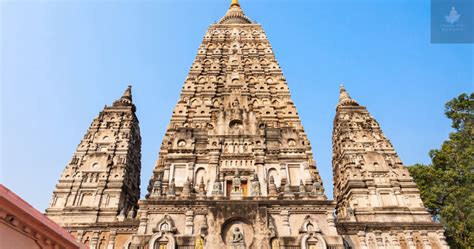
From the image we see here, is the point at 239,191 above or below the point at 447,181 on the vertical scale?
below

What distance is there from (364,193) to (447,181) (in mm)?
6435

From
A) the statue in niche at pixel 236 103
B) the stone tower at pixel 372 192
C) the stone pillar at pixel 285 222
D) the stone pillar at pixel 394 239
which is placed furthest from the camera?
the statue in niche at pixel 236 103

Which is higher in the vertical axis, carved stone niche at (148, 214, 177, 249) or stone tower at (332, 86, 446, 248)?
stone tower at (332, 86, 446, 248)

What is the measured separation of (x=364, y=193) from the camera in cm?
2438

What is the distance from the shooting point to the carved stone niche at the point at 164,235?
51.2 ft

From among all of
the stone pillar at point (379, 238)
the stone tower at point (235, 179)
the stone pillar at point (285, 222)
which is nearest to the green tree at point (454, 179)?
the stone pillar at point (379, 238)

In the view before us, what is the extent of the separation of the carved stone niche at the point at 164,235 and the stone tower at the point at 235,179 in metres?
0.05

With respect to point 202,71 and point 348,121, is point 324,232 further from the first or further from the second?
point 202,71

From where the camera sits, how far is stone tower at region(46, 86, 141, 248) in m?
23.6

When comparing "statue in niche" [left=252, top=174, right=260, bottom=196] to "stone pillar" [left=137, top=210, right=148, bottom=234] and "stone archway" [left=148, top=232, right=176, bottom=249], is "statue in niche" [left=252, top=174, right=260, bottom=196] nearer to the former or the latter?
"stone archway" [left=148, top=232, right=176, bottom=249]

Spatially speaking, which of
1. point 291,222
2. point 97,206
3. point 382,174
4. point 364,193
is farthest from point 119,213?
point 382,174

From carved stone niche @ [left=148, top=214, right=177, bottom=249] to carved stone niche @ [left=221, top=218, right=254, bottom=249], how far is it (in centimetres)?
258

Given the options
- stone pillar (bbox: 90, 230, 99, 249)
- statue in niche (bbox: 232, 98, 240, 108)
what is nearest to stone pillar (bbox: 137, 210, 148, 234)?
stone pillar (bbox: 90, 230, 99, 249)

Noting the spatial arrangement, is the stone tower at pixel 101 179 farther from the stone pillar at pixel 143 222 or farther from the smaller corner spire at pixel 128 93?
the stone pillar at pixel 143 222
